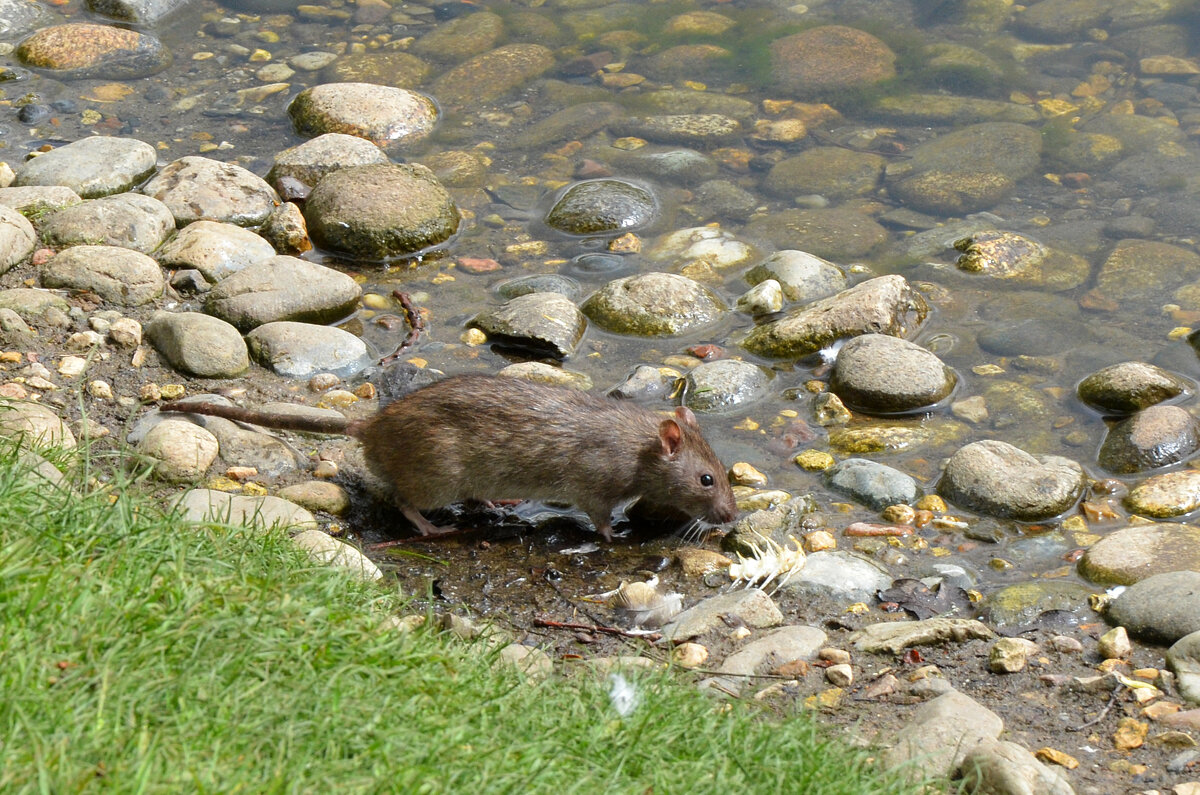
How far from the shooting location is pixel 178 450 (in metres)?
5.32

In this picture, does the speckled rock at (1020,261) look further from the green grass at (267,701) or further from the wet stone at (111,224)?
the wet stone at (111,224)

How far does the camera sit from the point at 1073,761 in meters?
3.78

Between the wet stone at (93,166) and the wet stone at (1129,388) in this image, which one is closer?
the wet stone at (1129,388)

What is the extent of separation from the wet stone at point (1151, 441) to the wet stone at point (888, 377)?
106cm

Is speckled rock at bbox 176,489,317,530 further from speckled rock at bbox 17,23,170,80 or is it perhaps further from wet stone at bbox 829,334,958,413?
speckled rock at bbox 17,23,170,80

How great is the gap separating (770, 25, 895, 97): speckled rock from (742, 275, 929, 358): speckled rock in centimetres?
460

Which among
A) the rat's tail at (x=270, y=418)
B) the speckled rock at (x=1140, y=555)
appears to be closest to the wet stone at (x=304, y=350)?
the rat's tail at (x=270, y=418)

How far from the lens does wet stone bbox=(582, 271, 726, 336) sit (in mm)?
7641

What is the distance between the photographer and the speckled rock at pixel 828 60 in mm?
11602

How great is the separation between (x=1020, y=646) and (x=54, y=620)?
368 cm

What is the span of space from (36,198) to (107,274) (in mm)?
1201

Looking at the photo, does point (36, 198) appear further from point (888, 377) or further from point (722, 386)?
point (888, 377)

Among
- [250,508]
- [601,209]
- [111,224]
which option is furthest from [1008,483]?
[111,224]

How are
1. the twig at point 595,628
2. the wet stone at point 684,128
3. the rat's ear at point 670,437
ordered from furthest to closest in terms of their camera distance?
the wet stone at point 684,128 < the rat's ear at point 670,437 < the twig at point 595,628
